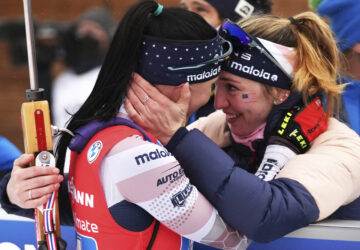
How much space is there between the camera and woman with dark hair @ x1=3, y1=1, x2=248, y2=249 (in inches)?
64.2

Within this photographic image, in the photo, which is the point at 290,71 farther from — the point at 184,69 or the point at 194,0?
the point at 194,0

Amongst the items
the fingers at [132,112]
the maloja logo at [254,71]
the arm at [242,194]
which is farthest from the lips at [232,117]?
the fingers at [132,112]

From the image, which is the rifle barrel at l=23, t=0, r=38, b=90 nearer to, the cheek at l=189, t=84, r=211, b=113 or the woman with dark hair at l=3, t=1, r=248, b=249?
the woman with dark hair at l=3, t=1, r=248, b=249

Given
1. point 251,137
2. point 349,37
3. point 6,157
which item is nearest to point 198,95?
point 251,137

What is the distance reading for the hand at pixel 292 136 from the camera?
6.77ft

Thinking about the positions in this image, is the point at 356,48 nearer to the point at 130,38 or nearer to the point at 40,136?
the point at 130,38

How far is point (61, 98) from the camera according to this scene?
5.06 metres

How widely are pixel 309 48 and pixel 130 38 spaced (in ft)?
2.63

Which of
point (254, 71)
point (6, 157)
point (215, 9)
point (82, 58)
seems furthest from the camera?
point (82, 58)

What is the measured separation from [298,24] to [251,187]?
86 centimetres

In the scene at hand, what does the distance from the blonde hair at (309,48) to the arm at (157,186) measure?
0.72m

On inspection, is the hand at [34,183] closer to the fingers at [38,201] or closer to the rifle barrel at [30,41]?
the fingers at [38,201]

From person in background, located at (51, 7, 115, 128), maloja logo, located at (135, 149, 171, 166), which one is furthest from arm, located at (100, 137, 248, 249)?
person in background, located at (51, 7, 115, 128)

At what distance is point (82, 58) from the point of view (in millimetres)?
5672
